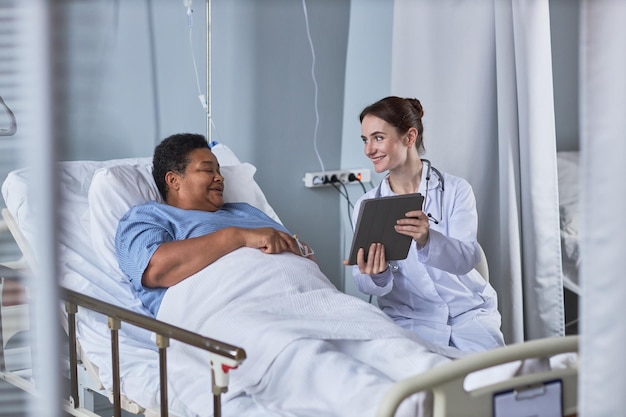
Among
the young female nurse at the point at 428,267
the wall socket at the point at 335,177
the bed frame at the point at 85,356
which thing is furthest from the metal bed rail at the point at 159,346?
the wall socket at the point at 335,177

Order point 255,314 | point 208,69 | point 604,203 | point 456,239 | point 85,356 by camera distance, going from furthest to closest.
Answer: point 208,69, point 456,239, point 85,356, point 255,314, point 604,203

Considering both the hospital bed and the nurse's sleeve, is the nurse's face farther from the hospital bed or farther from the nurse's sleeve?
the hospital bed

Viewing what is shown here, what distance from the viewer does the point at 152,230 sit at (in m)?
2.65

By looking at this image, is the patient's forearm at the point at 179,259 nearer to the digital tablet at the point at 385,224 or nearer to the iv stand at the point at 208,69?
the digital tablet at the point at 385,224

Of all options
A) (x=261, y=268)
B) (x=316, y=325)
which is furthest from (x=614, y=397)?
(x=261, y=268)

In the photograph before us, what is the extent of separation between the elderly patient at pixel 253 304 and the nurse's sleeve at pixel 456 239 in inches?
13.6

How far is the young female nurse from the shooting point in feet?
9.18

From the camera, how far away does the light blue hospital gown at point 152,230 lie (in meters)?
2.60

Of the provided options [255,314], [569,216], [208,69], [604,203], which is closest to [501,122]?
[569,216]

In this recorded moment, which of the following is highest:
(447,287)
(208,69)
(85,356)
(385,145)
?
(208,69)

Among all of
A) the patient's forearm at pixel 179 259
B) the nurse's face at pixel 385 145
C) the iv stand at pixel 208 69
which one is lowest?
the patient's forearm at pixel 179 259

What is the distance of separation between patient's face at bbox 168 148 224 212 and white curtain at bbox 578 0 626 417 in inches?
70.0

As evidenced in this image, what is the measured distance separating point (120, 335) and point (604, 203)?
167cm

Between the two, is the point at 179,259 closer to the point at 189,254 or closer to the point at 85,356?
the point at 189,254
